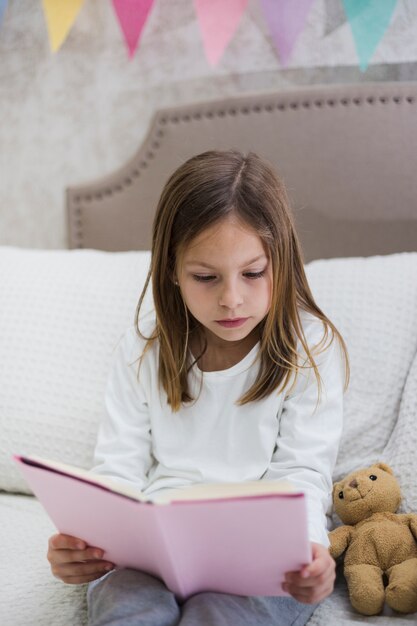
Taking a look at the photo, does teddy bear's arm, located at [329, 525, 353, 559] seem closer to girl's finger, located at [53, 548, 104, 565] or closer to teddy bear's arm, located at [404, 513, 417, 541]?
teddy bear's arm, located at [404, 513, 417, 541]

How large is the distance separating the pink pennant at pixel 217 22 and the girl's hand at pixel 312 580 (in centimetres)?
126

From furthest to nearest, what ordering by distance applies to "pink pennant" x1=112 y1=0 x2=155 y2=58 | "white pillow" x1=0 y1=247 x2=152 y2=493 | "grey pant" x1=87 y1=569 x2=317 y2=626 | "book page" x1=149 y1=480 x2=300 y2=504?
1. "pink pennant" x1=112 y1=0 x2=155 y2=58
2. "white pillow" x1=0 y1=247 x2=152 y2=493
3. "grey pant" x1=87 y1=569 x2=317 y2=626
4. "book page" x1=149 y1=480 x2=300 y2=504

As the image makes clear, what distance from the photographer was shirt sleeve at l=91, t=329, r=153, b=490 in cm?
113

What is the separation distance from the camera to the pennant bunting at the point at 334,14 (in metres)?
1.66

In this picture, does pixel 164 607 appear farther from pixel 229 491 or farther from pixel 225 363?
pixel 225 363

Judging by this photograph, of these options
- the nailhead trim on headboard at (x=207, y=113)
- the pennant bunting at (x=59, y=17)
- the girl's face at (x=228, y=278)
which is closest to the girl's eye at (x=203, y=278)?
the girl's face at (x=228, y=278)

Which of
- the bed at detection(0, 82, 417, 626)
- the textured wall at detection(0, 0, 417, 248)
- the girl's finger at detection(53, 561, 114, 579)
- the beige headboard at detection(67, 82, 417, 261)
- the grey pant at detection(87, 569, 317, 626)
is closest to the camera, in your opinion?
the grey pant at detection(87, 569, 317, 626)

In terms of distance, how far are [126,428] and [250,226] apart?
0.37 metres

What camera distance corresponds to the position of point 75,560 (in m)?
0.93

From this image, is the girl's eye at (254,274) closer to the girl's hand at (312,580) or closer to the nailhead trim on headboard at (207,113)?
the girl's hand at (312,580)

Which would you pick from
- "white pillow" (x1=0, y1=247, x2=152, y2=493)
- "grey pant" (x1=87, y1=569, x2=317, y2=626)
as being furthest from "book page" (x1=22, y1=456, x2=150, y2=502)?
"white pillow" (x1=0, y1=247, x2=152, y2=493)

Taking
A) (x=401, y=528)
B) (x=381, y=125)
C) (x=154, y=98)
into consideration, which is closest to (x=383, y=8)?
(x=381, y=125)

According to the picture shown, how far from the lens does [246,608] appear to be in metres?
0.89

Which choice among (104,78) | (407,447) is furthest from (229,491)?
(104,78)
